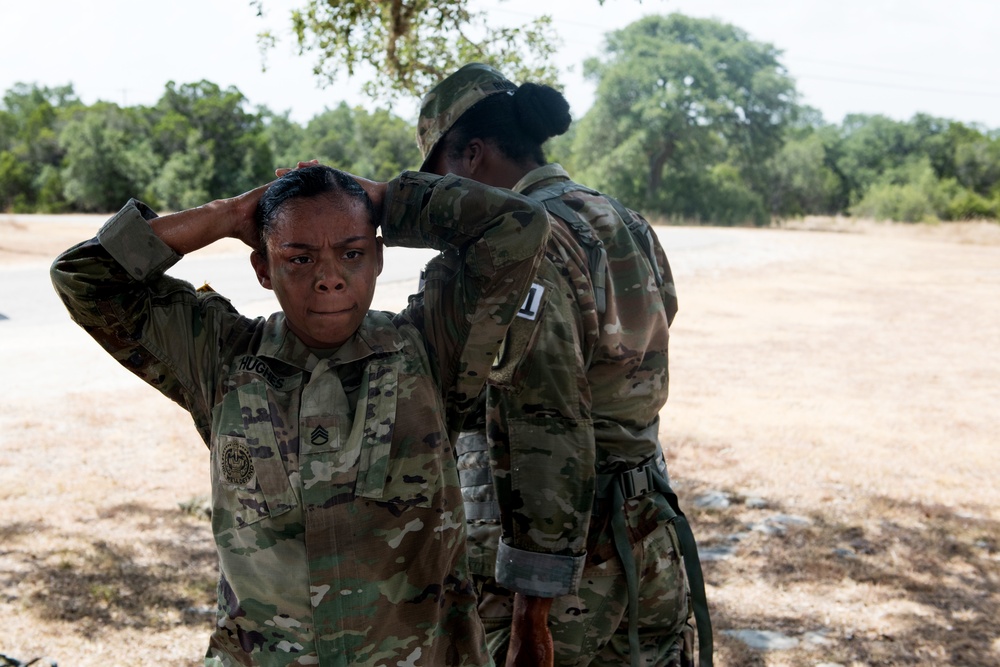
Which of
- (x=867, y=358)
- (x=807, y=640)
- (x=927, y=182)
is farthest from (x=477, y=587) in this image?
(x=927, y=182)

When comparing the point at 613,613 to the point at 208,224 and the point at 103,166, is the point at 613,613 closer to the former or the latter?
the point at 208,224

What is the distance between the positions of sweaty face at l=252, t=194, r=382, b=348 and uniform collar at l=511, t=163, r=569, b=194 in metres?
0.64

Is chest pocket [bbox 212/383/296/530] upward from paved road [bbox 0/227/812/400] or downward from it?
upward

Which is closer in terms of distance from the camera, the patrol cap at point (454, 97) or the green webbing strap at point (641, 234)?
the patrol cap at point (454, 97)

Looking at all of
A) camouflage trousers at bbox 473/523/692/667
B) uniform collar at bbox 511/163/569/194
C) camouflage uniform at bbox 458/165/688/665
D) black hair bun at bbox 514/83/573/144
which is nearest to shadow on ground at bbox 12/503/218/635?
camouflage trousers at bbox 473/523/692/667

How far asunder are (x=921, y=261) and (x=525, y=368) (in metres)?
Answer: 23.7

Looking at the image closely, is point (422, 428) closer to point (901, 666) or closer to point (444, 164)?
point (444, 164)

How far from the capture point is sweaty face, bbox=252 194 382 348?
1.78m

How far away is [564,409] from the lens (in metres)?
2.13

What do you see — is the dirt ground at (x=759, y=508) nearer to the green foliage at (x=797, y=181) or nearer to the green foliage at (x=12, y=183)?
the green foliage at (x=12, y=183)

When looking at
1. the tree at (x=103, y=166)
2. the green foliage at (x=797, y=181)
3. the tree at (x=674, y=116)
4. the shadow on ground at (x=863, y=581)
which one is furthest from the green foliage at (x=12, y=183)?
the shadow on ground at (x=863, y=581)

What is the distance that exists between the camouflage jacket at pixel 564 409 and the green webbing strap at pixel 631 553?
0.04 metres

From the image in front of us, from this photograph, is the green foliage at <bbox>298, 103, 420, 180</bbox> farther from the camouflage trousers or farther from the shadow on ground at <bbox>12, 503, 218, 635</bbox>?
the camouflage trousers

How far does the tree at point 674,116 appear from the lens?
3828 cm
